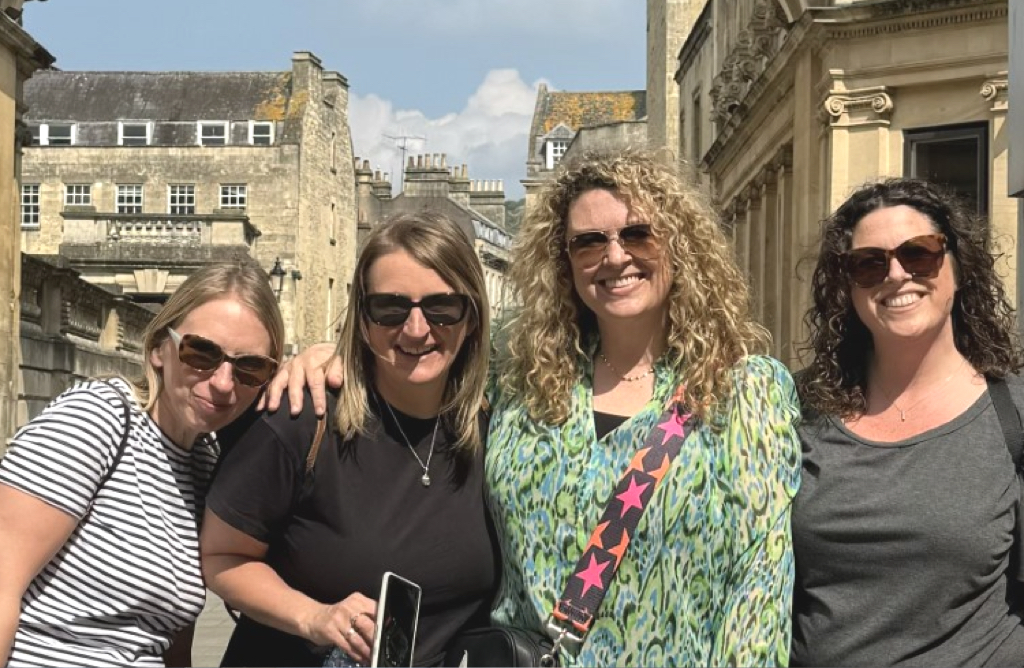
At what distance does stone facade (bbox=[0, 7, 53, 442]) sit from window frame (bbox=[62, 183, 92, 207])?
40814 millimetres

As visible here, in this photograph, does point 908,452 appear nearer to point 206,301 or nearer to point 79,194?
point 206,301

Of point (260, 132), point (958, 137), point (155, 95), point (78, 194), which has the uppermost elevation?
point (155, 95)

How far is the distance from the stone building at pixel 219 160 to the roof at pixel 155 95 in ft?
0.14

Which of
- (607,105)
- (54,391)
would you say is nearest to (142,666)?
(54,391)

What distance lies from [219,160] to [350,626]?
5158 cm

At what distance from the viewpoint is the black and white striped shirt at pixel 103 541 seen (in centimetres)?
324

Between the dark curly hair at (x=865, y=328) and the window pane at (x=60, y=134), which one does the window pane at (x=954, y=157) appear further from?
the window pane at (x=60, y=134)

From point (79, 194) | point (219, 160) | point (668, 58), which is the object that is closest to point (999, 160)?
point (668, 58)

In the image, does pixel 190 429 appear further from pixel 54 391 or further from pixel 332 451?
pixel 54 391

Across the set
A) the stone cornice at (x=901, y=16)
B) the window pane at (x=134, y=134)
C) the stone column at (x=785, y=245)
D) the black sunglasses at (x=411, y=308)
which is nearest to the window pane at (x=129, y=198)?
the window pane at (x=134, y=134)

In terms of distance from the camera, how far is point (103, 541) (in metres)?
3.31

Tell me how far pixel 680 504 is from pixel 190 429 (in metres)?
1.27

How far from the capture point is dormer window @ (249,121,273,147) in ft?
178

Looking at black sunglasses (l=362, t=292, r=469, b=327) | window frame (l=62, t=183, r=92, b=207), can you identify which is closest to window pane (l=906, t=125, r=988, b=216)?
black sunglasses (l=362, t=292, r=469, b=327)
